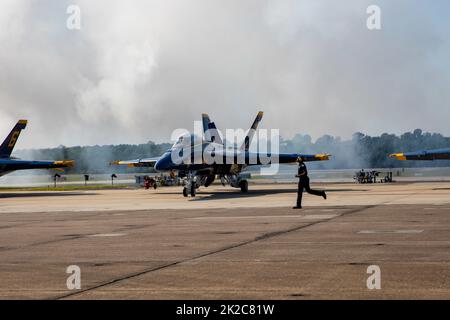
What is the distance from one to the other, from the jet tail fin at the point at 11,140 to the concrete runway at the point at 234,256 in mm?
32181

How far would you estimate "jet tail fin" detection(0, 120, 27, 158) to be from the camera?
175 ft

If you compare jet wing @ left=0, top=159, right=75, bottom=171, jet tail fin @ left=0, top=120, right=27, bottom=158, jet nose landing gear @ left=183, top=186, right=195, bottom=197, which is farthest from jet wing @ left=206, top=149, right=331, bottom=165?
jet tail fin @ left=0, top=120, right=27, bottom=158

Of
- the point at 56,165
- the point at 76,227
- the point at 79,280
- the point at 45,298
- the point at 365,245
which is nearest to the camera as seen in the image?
the point at 45,298

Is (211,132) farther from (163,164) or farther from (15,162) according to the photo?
(15,162)

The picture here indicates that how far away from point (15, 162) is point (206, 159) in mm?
16890

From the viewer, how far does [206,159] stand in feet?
136

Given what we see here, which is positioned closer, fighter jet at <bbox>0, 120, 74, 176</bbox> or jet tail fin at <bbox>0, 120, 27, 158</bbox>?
fighter jet at <bbox>0, 120, 74, 176</bbox>

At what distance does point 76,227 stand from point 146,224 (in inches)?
82.2

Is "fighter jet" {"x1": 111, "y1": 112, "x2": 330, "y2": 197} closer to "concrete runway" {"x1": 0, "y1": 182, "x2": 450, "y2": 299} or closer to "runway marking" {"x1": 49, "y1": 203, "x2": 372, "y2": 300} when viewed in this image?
"concrete runway" {"x1": 0, "y1": 182, "x2": 450, "y2": 299}

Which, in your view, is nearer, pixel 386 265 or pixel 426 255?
pixel 386 265

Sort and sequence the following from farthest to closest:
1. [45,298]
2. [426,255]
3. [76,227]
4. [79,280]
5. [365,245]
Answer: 1. [76,227]
2. [365,245]
3. [426,255]
4. [79,280]
5. [45,298]

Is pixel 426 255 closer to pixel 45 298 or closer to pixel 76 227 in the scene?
pixel 45 298

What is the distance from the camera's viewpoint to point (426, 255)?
12.1 m
